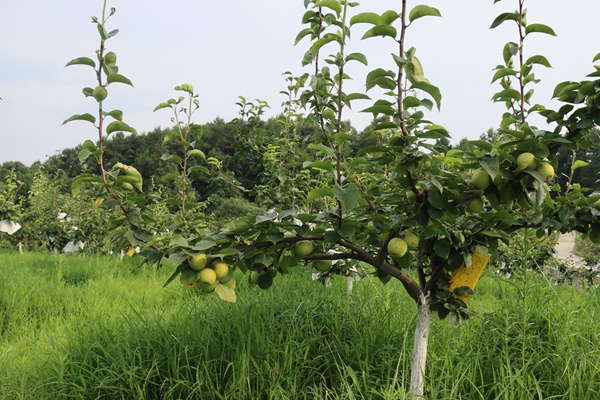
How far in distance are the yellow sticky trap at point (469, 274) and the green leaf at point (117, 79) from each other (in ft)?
4.23

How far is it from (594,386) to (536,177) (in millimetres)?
1162

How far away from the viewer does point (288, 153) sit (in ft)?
10.9

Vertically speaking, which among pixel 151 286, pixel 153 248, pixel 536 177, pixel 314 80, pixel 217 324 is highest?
pixel 314 80

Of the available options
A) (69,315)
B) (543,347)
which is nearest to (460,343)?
(543,347)

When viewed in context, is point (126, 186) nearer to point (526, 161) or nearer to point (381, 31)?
point (381, 31)

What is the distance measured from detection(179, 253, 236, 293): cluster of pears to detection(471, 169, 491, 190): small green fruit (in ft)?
2.54

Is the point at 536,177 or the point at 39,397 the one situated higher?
the point at 536,177

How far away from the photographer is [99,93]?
1392mm

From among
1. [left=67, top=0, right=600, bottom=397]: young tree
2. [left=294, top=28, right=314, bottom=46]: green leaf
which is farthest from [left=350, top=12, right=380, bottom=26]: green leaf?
[left=294, top=28, right=314, bottom=46]: green leaf

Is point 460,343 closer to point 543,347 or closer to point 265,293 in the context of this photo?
point 543,347

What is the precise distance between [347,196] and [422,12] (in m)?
0.53

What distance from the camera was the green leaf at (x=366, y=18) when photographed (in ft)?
4.02

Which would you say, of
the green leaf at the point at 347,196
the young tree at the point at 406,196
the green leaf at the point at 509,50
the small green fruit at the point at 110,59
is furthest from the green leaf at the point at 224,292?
the green leaf at the point at 509,50

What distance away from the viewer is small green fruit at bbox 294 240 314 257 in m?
1.43
